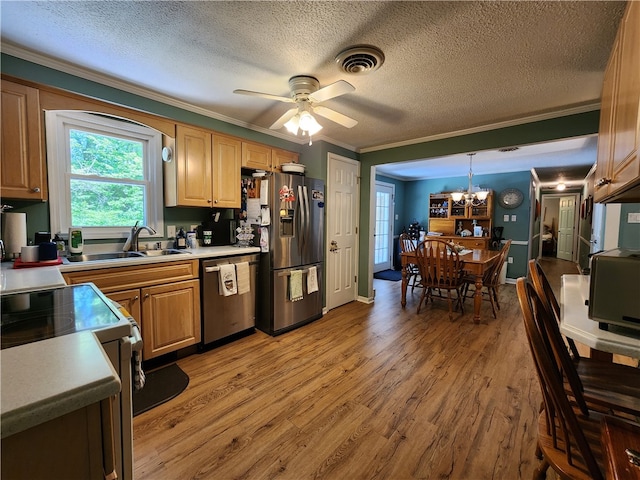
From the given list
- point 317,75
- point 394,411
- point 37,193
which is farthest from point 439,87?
point 37,193

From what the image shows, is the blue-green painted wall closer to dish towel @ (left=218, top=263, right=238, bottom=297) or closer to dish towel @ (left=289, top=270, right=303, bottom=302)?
dish towel @ (left=218, top=263, right=238, bottom=297)

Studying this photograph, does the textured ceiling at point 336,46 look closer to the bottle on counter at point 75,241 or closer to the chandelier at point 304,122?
the chandelier at point 304,122

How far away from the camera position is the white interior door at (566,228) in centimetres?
820

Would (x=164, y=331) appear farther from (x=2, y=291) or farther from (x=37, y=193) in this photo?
(x=37, y=193)

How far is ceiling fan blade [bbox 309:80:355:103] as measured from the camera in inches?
65.4

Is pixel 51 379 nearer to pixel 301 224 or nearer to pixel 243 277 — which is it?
pixel 243 277

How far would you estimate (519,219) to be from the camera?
214 inches

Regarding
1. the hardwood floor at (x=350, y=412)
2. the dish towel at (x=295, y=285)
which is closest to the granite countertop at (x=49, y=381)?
the hardwood floor at (x=350, y=412)

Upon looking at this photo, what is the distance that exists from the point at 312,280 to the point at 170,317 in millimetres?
1482

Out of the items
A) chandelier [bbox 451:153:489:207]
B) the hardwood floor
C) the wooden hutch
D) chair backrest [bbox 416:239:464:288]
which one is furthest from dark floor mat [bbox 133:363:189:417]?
the wooden hutch

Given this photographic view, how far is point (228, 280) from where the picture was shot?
2.60 m

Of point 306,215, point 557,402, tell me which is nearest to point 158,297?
point 306,215

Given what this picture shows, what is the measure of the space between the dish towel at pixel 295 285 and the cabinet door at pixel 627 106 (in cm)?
245

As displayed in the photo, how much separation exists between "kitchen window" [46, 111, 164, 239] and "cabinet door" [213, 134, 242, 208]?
0.53 m
